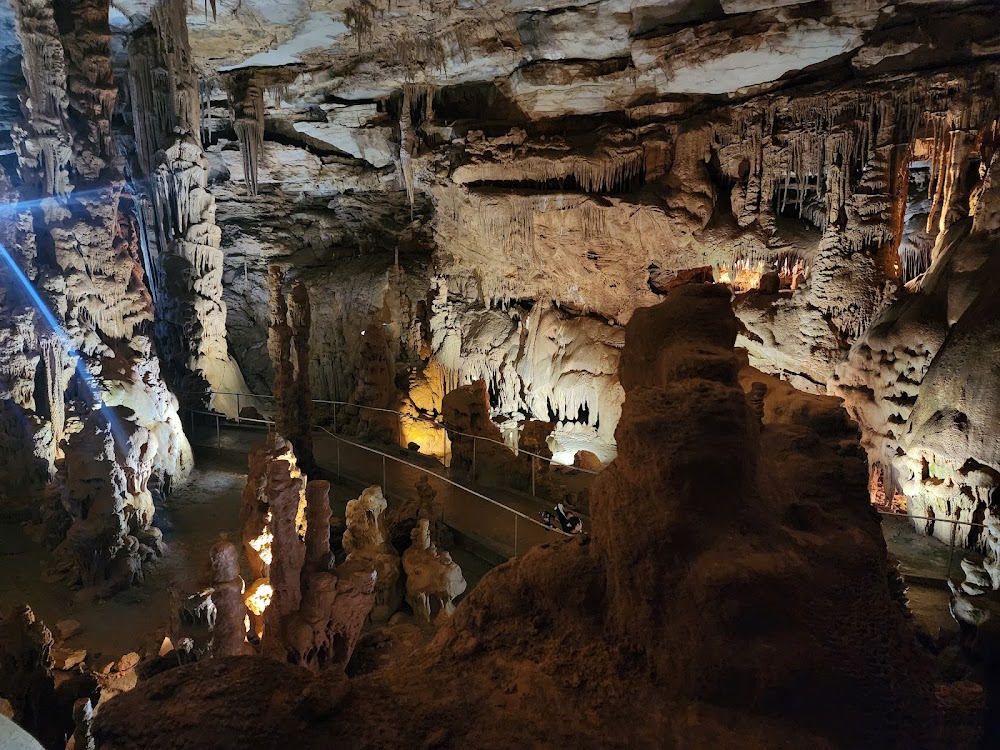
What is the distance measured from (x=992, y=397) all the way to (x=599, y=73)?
769cm

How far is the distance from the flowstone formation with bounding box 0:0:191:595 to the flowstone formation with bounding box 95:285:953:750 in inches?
256

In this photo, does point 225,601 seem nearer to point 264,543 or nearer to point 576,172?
point 264,543

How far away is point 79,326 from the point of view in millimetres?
9461

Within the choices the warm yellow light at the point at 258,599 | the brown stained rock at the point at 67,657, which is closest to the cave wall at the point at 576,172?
the warm yellow light at the point at 258,599

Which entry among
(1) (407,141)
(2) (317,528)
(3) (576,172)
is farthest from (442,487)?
(1) (407,141)

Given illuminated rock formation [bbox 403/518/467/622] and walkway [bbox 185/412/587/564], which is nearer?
illuminated rock formation [bbox 403/518/467/622]

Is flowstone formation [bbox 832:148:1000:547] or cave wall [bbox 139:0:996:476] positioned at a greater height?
cave wall [bbox 139:0:996:476]

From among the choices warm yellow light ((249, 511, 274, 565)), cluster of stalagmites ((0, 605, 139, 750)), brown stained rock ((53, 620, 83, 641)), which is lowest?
brown stained rock ((53, 620, 83, 641))

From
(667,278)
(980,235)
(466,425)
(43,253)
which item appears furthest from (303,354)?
(980,235)

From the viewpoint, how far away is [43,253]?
951cm

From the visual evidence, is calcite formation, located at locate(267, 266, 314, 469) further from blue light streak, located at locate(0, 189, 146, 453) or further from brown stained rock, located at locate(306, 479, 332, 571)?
brown stained rock, located at locate(306, 479, 332, 571)

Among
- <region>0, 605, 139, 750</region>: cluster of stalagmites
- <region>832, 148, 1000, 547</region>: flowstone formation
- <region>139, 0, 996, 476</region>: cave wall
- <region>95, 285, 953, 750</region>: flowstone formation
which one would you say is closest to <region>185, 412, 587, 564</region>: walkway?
<region>139, 0, 996, 476</region>: cave wall

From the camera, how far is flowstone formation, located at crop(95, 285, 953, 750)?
209cm

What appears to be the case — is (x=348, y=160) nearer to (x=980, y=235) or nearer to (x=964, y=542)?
(x=980, y=235)
